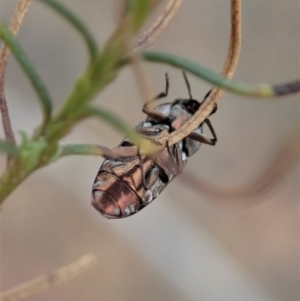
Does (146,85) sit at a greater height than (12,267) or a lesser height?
greater

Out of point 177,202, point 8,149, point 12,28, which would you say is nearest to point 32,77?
point 8,149

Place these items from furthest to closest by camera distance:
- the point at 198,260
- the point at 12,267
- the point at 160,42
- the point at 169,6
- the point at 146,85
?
1. the point at 160,42
2. the point at 198,260
3. the point at 12,267
4. the point at 169,6
5. the point at 146,85

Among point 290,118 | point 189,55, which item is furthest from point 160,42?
point 290,118

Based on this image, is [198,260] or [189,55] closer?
[198,260]

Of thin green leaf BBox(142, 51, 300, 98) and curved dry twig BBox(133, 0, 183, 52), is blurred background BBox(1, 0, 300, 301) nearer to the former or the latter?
curved dry twig BBox(133, 0, 183, 52)

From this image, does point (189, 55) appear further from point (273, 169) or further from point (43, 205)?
point (273, 169)

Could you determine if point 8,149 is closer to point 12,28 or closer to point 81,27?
point 81,27

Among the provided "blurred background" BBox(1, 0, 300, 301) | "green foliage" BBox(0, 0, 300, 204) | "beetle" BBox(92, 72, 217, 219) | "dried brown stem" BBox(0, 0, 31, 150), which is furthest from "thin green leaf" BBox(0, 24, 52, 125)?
"blurred background" BBox(1, 0, 300, 301)
